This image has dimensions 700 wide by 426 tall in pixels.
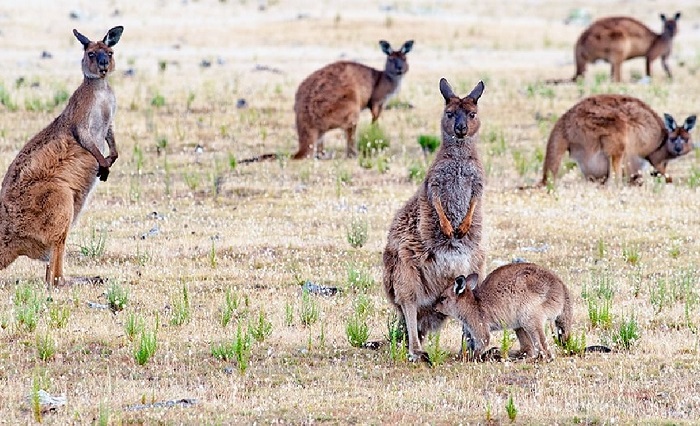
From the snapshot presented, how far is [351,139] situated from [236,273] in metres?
6.35

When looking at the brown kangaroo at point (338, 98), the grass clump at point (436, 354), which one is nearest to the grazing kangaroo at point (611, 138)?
the brown kangaroo at point (338, 98)

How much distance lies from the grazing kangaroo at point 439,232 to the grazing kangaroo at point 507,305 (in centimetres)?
19

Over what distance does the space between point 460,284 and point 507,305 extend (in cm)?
34

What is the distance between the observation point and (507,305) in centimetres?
755

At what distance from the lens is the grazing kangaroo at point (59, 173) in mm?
9398

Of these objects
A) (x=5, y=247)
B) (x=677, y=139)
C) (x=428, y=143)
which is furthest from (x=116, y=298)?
(x=677, y=139)

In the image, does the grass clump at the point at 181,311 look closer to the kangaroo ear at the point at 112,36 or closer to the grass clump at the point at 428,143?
the kangaroo ear at the point at 112,36

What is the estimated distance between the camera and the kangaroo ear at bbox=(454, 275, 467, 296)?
24.4ft

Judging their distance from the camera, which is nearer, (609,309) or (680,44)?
(609,309)

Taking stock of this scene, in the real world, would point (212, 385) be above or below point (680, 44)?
below

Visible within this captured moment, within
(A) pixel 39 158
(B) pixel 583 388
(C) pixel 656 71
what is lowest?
(B) pixel 583 388

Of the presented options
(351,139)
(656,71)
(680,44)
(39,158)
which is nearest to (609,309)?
(39,158)

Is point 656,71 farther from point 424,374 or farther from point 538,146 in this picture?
point 424,374

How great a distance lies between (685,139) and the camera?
14.4 meters
